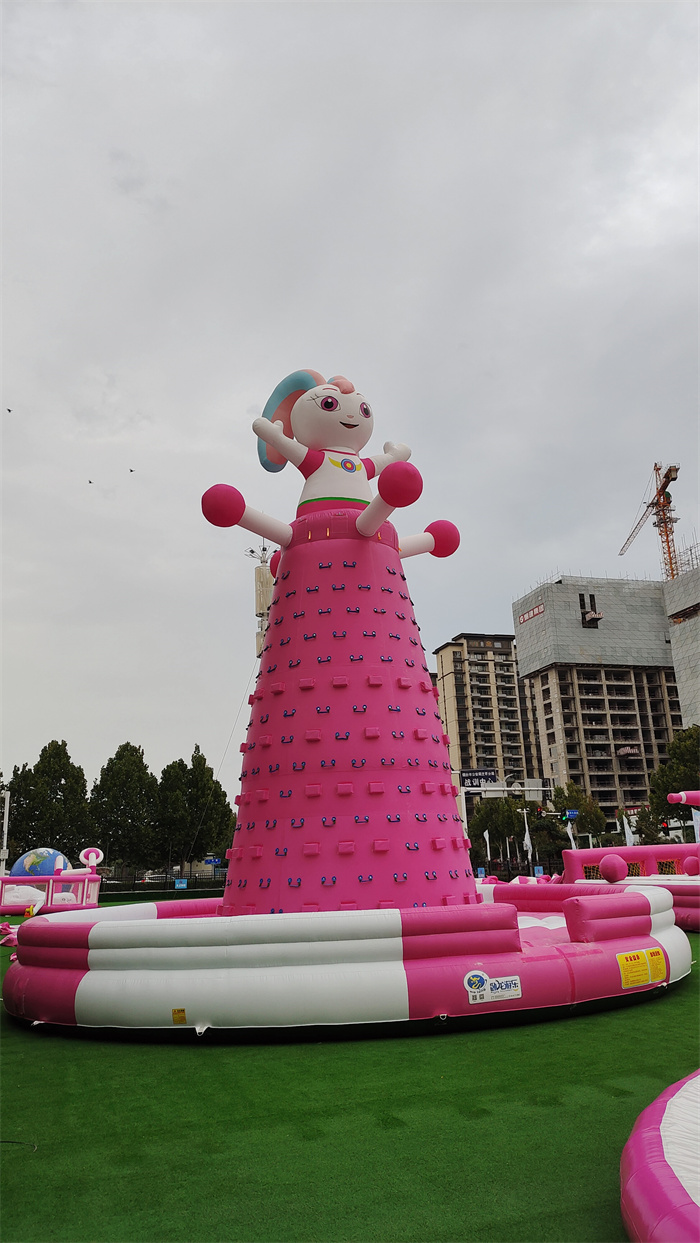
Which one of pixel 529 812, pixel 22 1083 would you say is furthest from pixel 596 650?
pixel 22 1083

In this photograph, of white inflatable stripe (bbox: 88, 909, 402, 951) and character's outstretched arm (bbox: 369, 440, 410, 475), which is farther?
character's outstretched arm (bbox: 369, 440, 410, 475)

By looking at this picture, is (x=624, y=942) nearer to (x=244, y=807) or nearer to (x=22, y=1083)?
(x=244, y=807)

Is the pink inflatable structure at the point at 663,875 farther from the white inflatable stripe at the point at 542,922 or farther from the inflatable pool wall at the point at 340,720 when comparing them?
the inflatable pool wall at the point at 340,720

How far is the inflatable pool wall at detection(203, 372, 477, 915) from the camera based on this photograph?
7.25 meters

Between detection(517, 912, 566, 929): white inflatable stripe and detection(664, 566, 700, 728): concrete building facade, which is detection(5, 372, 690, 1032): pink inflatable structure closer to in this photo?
detection(517, 912, 566, 929): white inflatable stripe

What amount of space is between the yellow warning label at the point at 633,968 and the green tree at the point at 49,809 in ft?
114

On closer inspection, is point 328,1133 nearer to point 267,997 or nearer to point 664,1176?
point 267,997

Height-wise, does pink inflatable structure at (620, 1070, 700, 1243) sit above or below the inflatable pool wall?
below

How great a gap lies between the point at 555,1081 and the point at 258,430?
23.1ft

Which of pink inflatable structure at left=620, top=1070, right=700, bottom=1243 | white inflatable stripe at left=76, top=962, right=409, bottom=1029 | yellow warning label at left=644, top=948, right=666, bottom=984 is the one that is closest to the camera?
pink inflatable structure at left=620, top=1070, right=700, bottom=1243

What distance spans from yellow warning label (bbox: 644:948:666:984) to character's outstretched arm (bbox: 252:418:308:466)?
256 inches

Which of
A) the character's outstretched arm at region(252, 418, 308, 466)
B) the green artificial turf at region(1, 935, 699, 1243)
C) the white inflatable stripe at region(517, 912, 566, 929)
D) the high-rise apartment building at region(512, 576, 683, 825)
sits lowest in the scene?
the green artificial turf at region(1, 935, 699, 1243)

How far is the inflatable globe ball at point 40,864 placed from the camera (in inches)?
797

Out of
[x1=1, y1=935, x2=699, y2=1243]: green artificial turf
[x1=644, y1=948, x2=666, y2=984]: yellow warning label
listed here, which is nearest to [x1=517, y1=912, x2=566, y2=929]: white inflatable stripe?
[x1=644, y1=948, x2=666, y2=984]: yellow warning label
